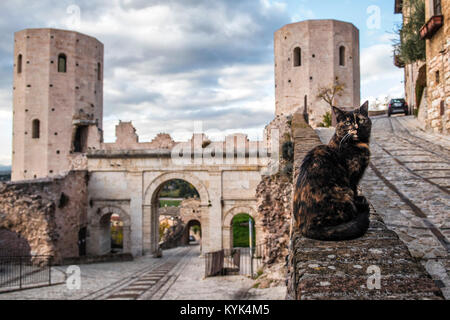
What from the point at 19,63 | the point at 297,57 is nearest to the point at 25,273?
the point at 19,63

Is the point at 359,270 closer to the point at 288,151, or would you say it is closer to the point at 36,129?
the point at 288,151

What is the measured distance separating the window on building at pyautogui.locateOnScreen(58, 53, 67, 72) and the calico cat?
1200 inches

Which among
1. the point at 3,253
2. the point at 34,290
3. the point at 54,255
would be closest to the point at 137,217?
the point at 54,255

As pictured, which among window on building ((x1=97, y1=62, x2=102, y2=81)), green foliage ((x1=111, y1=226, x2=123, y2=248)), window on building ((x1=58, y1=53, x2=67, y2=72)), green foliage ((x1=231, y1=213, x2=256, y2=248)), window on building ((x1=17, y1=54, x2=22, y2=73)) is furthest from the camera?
window on building ((x1=97, y1=62, x2=102, y2=81))

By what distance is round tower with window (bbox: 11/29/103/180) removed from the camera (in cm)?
2773

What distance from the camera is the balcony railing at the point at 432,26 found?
10.2 metres

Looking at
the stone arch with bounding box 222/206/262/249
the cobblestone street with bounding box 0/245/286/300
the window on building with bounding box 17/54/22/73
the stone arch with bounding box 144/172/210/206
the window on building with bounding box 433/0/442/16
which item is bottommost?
the cobblestone street with bounding box 0/245/286/300

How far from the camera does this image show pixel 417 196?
5.07m

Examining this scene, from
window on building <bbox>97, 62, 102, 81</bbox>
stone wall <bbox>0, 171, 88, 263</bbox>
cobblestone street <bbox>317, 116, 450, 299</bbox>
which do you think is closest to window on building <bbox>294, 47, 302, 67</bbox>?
window on building <bbox>97, 62, 102, 81</bbox>

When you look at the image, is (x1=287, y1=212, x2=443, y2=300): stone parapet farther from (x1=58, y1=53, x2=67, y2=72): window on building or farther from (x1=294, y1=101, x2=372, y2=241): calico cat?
(x1=58, y1=53, x2=67, y2=72): window on building

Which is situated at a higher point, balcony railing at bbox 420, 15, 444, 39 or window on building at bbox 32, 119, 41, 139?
balcony railing at bbox 420, 15, 444, 39

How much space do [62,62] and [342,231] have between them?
3129 centimetres

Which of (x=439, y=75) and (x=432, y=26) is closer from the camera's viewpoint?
(x=432, y=26)

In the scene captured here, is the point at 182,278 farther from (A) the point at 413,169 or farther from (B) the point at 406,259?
(B) the point at 406,259
